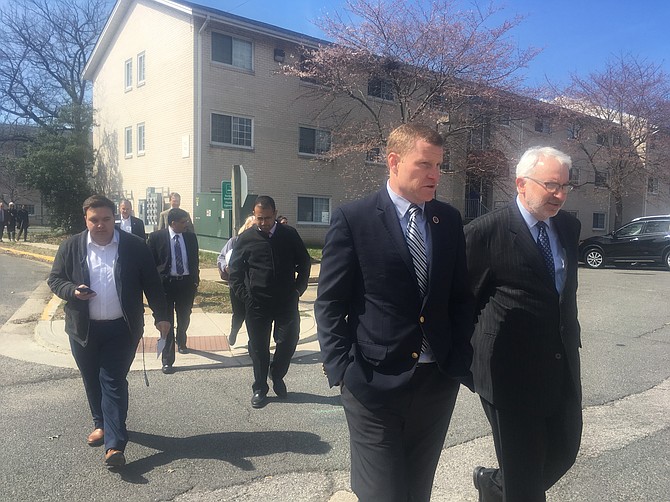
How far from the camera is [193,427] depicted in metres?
4.38

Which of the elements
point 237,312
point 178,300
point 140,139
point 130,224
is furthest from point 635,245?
point 140,139

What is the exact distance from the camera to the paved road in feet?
11.1

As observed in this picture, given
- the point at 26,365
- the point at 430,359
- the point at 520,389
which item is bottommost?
the point at 26,365

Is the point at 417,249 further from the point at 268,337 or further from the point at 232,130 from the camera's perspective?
the point at 232,130

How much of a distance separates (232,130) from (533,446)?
61.5 feet

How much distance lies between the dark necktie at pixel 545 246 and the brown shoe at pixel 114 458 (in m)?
2.89

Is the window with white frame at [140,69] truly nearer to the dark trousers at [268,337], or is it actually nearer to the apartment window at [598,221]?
the dark trousers at [268,337]

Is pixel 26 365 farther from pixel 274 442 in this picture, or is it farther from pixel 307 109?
pixel 307 109

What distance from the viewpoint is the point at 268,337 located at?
195 inches

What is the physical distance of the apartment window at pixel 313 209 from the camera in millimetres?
21781

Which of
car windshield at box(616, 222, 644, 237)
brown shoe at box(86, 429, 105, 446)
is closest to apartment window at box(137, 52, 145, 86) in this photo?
car windshield at box(616, 222, 644, 237)

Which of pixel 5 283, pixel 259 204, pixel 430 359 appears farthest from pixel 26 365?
pixel 5 283

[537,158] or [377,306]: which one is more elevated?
[537,158]

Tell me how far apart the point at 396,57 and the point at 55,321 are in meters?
14.4
